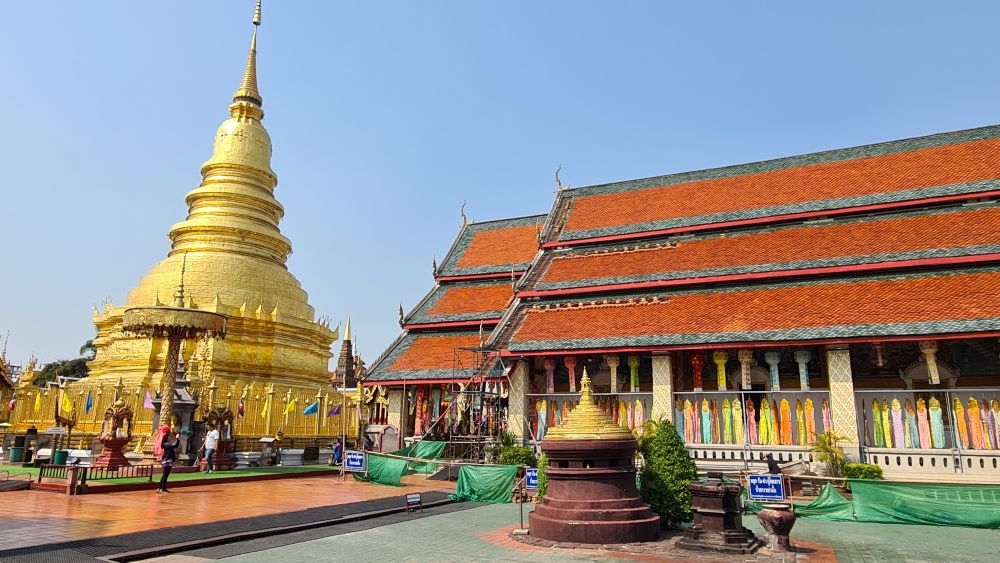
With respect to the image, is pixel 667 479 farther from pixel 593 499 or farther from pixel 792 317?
pixel 792 317

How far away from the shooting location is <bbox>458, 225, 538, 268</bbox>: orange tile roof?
27.0 meters

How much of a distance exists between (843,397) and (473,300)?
13.9 m

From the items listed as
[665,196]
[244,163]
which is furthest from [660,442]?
[244,163]

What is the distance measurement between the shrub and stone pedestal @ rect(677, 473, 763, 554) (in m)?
6.49

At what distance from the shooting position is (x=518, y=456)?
16969mm

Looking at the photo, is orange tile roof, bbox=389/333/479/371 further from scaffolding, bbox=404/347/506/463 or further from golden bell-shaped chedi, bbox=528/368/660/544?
golden bell-shaped chedi, bbox=528/368/660/544

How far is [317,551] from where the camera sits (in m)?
8.62

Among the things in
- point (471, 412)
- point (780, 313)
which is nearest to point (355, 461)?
point (471, 412)

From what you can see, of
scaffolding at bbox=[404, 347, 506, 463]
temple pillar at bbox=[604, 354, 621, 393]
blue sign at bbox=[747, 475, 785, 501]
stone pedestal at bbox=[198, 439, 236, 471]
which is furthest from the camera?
scaffolding at bbox=[404, 347, 506, 463]

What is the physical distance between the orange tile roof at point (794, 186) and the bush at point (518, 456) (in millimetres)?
9933

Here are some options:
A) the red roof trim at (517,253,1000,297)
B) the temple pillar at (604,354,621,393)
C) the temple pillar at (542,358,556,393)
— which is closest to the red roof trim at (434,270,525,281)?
the red roof trim at (517,253,1000,297)

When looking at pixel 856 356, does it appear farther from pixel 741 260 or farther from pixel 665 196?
pixel 665 196

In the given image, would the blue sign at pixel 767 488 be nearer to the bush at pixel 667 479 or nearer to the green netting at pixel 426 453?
the bush at pixel 667 479

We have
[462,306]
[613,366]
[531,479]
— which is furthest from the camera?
[462,306]
